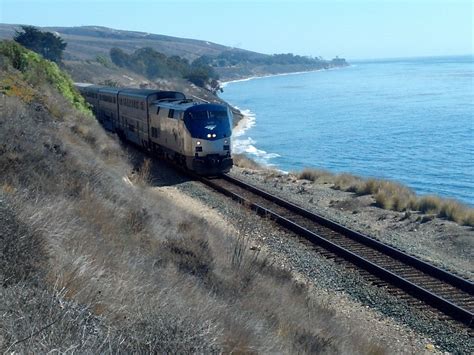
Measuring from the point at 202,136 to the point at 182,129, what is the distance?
0.95m

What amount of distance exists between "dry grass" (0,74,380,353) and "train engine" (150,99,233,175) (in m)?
8.65

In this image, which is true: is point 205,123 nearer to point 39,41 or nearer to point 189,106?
point 189,106

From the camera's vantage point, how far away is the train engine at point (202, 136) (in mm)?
23641

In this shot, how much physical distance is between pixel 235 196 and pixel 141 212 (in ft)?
27.4

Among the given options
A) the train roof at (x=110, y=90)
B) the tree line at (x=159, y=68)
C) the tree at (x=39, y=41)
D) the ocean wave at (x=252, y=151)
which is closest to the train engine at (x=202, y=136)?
the train roof at (x=110, y=90)

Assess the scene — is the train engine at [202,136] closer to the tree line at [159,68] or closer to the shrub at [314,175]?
the shrub at [314,175]

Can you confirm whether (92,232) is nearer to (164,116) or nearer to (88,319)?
(88,319)

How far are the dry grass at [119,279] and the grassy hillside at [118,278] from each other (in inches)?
0.7

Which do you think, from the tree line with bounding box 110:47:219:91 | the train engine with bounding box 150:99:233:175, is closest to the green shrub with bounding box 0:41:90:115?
the train engine with bounding box 150:99:233:175

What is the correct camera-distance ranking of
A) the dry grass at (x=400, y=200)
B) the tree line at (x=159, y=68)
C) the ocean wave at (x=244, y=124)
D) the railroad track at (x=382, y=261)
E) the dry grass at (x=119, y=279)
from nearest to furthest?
1. the dry grass at (x=119, y=279)
2. the railroad track at (x=382, y=261)
3. the dry grass at (x=400, y=200)
4. the ocean wave at (x=244, y=124)
5. the tree line at (x=159, y=68)

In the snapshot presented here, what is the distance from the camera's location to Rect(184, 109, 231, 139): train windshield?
2358cm

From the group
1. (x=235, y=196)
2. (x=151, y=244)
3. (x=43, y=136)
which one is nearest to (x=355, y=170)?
(x=235, y=196)

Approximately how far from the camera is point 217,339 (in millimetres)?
5965

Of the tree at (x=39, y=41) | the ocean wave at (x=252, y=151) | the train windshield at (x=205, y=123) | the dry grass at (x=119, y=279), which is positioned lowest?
the ocean wave at (x=252, y=151)
